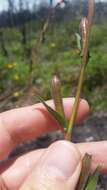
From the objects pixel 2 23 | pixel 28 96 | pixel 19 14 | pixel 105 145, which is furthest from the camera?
pixel 2 23

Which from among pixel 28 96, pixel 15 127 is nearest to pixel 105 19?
pixel 28 96

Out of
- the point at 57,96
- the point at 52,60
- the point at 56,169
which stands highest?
the point at 57,96

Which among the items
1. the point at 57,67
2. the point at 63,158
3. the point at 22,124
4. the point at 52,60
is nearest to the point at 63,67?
the point at 57,67

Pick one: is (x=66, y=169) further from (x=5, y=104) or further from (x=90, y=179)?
(x=5, y=104)

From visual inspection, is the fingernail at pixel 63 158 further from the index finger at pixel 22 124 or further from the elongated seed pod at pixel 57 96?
the index finger at pixel 22 124

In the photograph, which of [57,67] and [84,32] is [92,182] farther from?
[57,67]

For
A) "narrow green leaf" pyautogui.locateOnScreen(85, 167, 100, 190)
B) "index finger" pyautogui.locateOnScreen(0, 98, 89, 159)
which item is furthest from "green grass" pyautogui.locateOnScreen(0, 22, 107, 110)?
"narrow green leaf" pyautogui.locateOnScreen(85, 167, 100, 190)

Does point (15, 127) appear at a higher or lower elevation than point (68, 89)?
higher

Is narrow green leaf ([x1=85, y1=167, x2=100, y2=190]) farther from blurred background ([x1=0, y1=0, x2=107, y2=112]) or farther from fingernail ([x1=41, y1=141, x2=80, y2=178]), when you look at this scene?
blurred background ([x1=0, y1=0, x2=107, y2=112])
